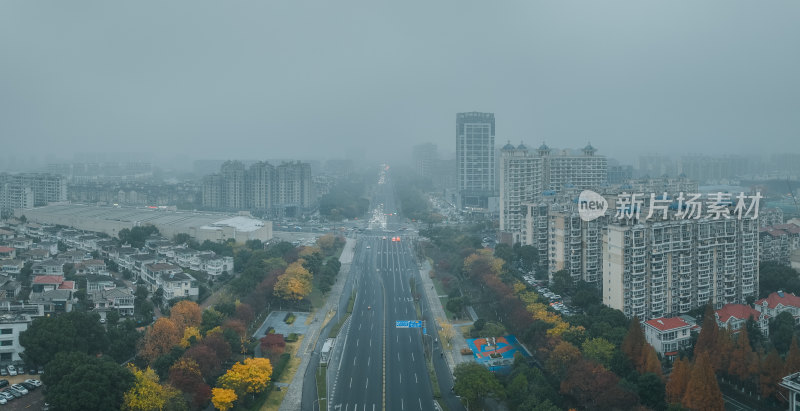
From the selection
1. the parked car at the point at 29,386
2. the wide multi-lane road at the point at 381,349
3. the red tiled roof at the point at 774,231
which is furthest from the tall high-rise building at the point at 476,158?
the parked car at the point at 29,386

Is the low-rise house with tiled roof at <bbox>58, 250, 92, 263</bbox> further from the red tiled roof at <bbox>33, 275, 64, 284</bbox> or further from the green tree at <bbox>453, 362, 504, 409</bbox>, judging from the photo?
the green tree at <bbox>453, 362, 504, 409</bbox>

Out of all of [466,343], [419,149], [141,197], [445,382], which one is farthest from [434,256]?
[419,149]

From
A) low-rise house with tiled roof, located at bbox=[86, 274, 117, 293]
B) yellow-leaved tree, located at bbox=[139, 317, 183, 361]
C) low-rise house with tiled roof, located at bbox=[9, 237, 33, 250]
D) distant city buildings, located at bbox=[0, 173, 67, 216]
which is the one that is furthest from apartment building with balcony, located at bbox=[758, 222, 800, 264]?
distant city buildings, located at bbox=[0, 173, 67, 216]

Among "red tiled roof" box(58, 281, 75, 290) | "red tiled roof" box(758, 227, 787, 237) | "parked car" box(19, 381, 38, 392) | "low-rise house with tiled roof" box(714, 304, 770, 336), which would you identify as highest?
"red tiled roof" box(758, 227, 787, 237)

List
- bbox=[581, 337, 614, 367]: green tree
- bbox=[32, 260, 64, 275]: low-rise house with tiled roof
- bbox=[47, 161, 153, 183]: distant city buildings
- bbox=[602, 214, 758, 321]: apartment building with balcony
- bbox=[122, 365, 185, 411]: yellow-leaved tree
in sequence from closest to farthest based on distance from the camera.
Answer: bbox=[122, 365, 185, 411]: yellow-leaved tree
bbox=[581, 337, 614, 367]: green tree
bbox=[602, 214, 758, 321]: apartment building with balcony
bbox=[32, 260, 64, 275]: low-rise house with tiled roof
bbox=[47, 161, 153, 183]: distant city buildings

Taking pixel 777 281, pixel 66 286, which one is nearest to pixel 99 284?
pixel 66 286

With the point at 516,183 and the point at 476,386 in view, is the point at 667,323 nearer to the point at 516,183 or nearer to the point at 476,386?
the point at 476,386

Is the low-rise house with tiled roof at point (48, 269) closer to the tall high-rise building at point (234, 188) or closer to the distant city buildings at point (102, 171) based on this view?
the tall high-rise building at point (234, 188)
